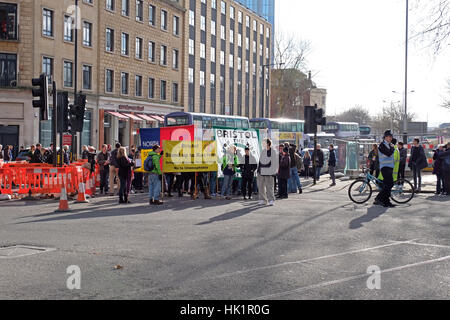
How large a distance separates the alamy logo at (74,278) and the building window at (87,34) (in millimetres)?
34335

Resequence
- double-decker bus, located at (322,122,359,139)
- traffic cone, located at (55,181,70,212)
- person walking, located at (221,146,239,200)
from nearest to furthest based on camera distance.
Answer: traffic cone, located at (55,181,70,212)
person walking, located at (221,146,239,200)
double-decker bus, located at (322,122,359,139)

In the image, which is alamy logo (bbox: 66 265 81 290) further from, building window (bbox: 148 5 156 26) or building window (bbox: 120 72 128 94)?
building window (bbox: 148 5 156 26)

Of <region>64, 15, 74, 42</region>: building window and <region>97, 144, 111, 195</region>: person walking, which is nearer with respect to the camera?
<region>97, 144, 111, 195</region>: person walking

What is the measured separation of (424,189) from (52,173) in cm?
1359

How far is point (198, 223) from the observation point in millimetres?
11250

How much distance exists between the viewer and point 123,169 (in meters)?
15.8

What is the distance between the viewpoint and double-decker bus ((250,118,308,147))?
41.3 metres

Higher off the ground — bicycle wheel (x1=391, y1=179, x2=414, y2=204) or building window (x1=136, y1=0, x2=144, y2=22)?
building window (x1=136, y1=0, x2=144, y2=22)

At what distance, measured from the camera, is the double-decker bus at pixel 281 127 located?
41281mm

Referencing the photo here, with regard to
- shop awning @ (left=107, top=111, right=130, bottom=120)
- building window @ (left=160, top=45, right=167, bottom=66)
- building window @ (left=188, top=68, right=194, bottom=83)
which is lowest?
shop awning @ (left=107, top=111, right=130, bottom=120)

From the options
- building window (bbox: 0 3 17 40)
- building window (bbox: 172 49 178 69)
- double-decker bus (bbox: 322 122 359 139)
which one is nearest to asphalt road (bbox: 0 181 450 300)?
building window (bbox: 0 3 17 40)

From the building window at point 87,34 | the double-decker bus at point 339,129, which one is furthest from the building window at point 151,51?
the double-decker bus at point 339,129

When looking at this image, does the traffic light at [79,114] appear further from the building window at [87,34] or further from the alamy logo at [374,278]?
the building window at [87,34]
